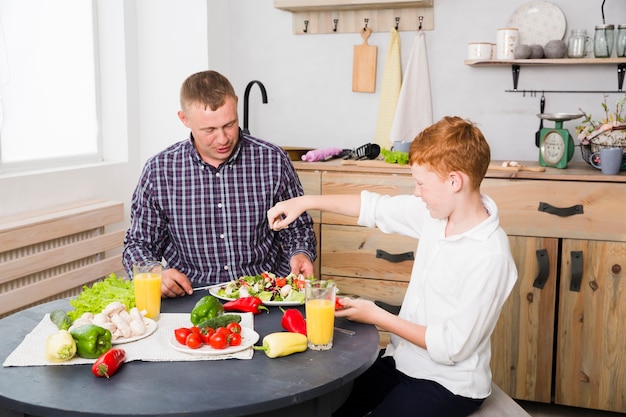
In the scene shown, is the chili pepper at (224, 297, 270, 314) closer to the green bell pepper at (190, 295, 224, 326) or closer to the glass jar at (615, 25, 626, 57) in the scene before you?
the green bell pepper at (190, 295, 224, 326)

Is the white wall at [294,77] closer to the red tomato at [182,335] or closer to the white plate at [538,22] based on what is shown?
the white plate at [538,22]

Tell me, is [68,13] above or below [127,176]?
above

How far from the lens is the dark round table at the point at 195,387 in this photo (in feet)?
4.59

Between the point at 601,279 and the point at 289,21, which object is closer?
the point at 601,279

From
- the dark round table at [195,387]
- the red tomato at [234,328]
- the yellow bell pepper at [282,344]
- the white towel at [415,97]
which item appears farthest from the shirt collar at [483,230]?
the white towel at [415,97]

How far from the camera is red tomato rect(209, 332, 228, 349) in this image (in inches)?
65.2

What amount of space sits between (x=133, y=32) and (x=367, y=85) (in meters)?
1.32

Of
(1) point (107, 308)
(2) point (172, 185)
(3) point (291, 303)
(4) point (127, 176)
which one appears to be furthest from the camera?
(4) point (127, 176)

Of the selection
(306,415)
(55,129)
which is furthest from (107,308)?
(55,129)

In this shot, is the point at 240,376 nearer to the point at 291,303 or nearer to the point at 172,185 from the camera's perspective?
the point at 291,303

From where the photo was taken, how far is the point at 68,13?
3.73 metres

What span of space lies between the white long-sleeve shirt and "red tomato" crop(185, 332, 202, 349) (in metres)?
0.56

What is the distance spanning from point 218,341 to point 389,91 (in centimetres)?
255

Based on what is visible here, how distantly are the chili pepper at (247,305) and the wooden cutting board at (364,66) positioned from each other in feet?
7.49
